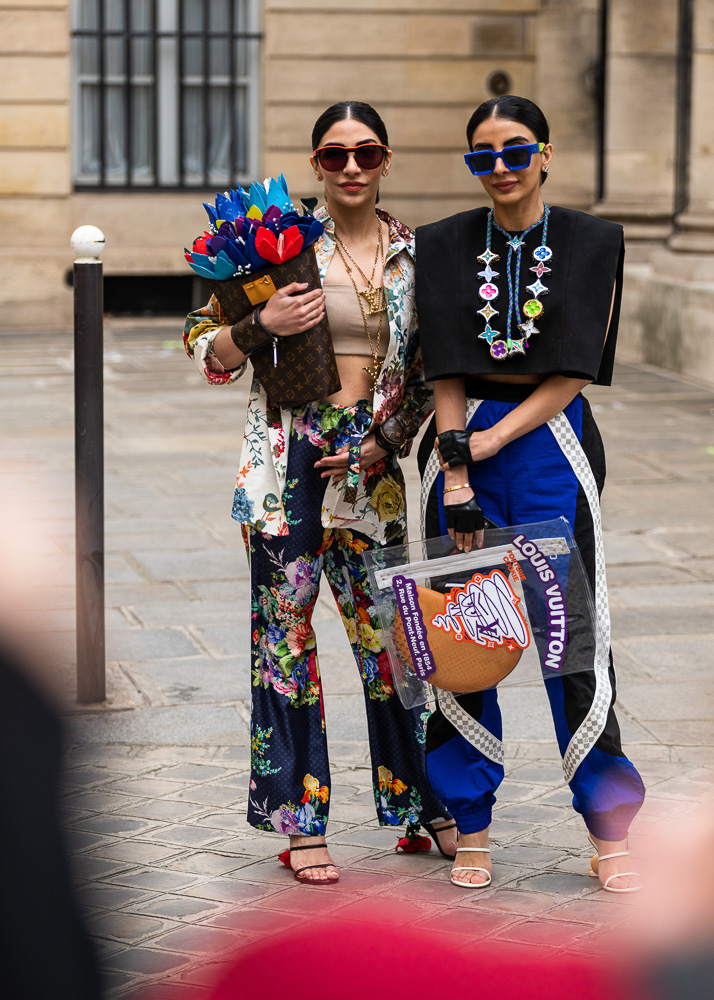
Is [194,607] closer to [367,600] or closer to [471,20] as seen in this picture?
[367,600]

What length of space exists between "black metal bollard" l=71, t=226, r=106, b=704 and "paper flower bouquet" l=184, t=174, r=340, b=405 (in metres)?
1.27

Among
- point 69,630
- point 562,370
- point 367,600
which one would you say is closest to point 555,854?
point 367,600

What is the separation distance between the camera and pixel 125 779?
166 inches

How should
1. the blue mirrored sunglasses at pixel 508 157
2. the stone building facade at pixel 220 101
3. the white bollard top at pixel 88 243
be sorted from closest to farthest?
the blue mirrored sunglasses at pixel 508 157 → the white bollard top at pixel 88 243 → the stone building facade at pixel 220 101

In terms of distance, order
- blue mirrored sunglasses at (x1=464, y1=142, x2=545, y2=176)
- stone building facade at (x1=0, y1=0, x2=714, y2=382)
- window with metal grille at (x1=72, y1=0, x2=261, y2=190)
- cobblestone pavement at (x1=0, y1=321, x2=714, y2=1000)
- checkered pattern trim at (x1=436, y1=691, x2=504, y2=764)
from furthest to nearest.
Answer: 1. window with metal grille at (x1=72, y1=0, x2=261, y2=190)
2. stone building facade at (x1=0, y1=0, x2=714, y2=382)
3. checkered pattern trim at (x1=436, y1=691, x2=504, y2=764)
4. blue mirrored sunglasses at (x1=464, y1=142, x2=545, y2=176)
5. cobblestone pavement at (x1=0, y1=321, x2=714, y2=1000)

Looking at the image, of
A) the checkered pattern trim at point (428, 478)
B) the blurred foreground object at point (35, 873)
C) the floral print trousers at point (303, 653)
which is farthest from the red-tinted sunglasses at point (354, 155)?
the blurred foreground object at point (35, 873)

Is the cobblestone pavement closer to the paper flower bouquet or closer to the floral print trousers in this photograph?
the floral print trousers

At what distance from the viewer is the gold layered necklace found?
3.53m

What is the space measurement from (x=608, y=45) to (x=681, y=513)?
24.8 feet

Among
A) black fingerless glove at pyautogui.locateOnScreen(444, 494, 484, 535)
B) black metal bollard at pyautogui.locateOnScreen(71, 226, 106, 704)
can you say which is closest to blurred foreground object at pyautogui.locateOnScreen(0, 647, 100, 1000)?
black fingerless glove at pyautogui.locateOnScreen(444, 494, 484, 535)

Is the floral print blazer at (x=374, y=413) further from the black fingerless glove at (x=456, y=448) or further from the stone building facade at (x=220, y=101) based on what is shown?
the stone building facade at (x=220, y=101)

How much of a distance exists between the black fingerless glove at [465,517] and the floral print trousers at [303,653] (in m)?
0.29

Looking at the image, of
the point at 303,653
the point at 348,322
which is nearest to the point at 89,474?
the point at 303,653

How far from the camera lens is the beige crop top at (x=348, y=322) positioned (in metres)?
3.54
